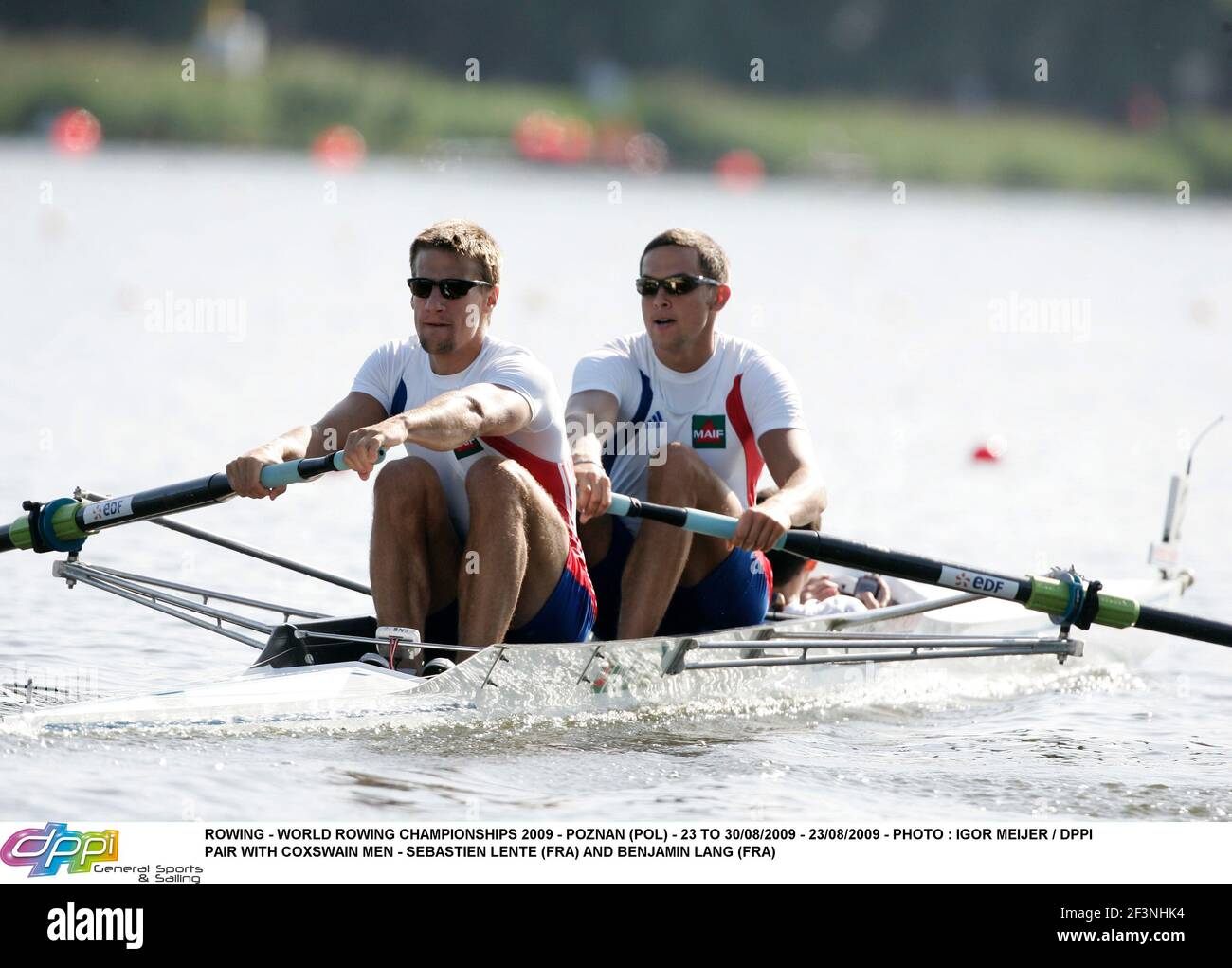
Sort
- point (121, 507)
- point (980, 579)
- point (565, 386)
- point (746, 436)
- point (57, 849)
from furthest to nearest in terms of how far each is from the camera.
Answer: point (565, 386)
point (746, 436)
point (980, 579)
point (121, 507)
point (57, 849)

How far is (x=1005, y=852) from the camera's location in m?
5.81

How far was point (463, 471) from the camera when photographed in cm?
653

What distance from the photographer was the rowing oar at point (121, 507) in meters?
6.21

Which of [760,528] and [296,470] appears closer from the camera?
[296,470]

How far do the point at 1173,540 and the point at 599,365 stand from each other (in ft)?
12.7

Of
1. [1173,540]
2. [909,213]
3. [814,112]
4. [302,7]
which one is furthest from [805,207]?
[1173,540]

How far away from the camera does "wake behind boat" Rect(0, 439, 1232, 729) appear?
6.21m

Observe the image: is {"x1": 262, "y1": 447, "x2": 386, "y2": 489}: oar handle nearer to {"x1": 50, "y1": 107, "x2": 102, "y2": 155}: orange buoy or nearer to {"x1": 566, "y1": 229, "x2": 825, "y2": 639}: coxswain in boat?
{"x1": 566, "y1": 229, "x2": 825, "y2": 639}: coxswain in boat

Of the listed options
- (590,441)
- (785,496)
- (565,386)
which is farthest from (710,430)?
(565,386)

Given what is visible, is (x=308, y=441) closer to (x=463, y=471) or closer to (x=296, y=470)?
(x=296, y=470)

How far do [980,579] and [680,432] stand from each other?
1.33 m

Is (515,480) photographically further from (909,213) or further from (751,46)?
(751,46)

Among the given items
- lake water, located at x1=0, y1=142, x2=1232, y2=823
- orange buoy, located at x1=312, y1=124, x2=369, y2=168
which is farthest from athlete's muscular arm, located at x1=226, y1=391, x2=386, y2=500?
orange buoy, located at x1=312, y1=124, x2=369, y2=168
